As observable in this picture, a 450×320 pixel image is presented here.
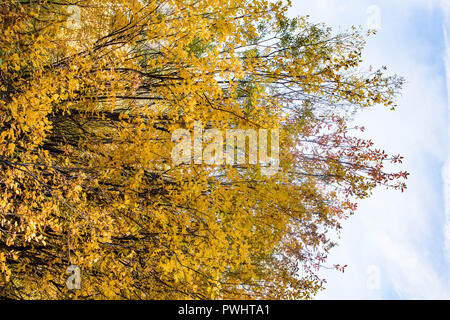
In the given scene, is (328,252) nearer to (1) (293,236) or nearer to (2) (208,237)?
(1) (293,236)

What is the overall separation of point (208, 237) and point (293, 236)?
12.2 ft

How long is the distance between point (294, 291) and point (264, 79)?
16.6 feet

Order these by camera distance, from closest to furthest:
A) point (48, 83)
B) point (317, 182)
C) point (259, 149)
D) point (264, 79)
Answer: point (48, 83)
point (264, 79)
point (259, 149)
point (317, 182)

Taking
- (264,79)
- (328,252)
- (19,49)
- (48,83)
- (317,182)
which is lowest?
(328,252)

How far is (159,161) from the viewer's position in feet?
19.8

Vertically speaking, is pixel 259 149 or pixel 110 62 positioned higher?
pixel 110 62

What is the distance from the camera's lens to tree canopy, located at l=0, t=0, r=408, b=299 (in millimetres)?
4684

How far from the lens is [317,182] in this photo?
27.9ft

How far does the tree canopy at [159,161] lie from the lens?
4684 millimetres

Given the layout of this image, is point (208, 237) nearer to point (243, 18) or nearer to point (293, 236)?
point (293, 236)

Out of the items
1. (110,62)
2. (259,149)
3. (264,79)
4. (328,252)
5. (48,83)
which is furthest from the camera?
(328,252)
